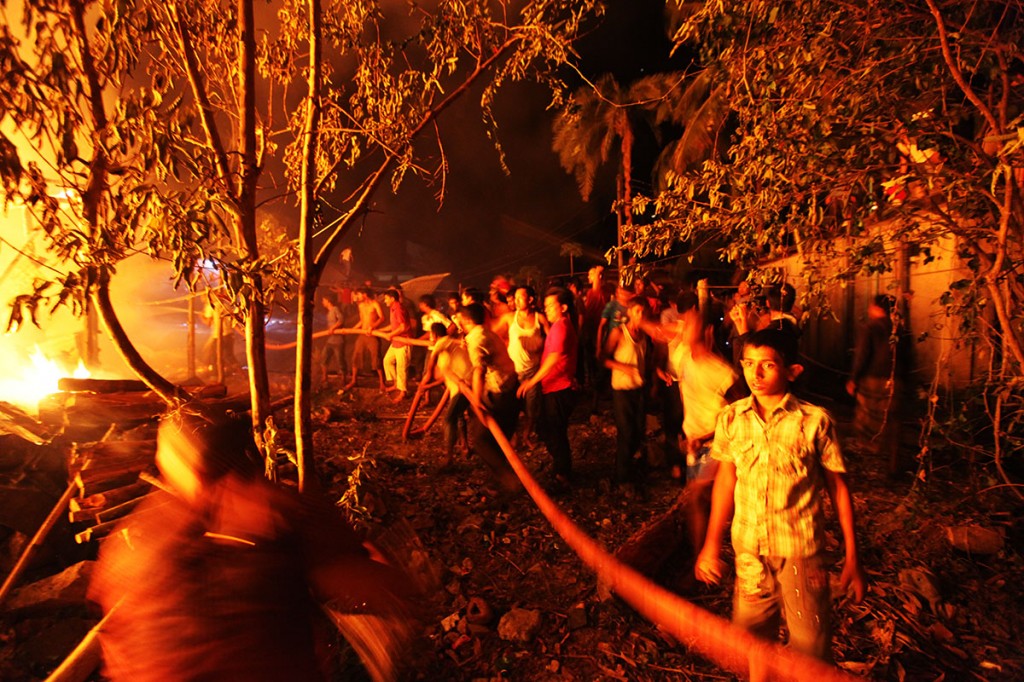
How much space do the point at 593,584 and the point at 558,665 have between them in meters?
0.89

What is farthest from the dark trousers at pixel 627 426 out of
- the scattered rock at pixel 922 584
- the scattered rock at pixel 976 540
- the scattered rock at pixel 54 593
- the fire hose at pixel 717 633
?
the scattered rock at pixel 54 593

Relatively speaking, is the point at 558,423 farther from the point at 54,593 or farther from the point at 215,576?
the point at 215,576

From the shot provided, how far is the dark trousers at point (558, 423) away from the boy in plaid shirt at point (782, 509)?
3.39 metres

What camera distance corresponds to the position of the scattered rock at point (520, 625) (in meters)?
3.94

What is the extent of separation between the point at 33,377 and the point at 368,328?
17.5ft

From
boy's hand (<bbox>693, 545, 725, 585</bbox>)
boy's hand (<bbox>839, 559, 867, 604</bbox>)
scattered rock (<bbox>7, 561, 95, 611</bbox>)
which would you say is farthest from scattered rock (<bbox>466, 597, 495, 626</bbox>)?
scattered rock (<bbox>7, 561, 95, 611</bbox>)

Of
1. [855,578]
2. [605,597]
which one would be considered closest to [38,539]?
[605,597]

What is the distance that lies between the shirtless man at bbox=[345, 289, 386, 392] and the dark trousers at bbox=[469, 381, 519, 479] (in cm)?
505

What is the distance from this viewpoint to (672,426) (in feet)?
21.9

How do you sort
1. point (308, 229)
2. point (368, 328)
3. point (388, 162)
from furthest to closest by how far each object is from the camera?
1. point (368, 328)
2. point (388, 162)
3. point (308, 229)

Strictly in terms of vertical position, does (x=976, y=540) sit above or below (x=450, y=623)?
above

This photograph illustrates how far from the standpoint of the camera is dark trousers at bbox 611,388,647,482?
5918 mm

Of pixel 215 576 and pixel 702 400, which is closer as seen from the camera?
pixel 215 576

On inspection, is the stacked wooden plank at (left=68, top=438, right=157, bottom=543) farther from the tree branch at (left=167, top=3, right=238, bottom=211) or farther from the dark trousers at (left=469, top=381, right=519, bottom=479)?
the dark trousers at (left=469, top=381, right=519, bottom=479)
